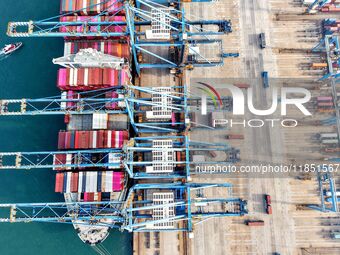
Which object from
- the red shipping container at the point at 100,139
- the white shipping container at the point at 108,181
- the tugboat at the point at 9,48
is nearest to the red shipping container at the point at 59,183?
the white shipping container at the point at 108,181

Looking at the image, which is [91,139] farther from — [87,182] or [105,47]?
[105,47]

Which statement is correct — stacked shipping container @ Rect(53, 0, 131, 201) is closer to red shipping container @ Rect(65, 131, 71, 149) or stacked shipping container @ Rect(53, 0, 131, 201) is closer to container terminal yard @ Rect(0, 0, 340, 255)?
red shipping container @ Rect(65, 131, 71, 149)

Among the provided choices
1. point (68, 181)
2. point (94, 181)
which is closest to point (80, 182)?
point (68, 181)

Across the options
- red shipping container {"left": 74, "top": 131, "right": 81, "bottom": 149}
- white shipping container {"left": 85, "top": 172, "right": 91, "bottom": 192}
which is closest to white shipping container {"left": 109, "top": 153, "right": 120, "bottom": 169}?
white shipping container {"left": 85, "top": 172, "right": 91, "bottom": 192}

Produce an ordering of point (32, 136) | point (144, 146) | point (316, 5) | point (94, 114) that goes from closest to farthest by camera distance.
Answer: point (94, 114) < point (144, 146) < point (32, 136) < point (316, 5)

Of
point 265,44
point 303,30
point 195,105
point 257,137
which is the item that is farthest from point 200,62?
point 303,30
